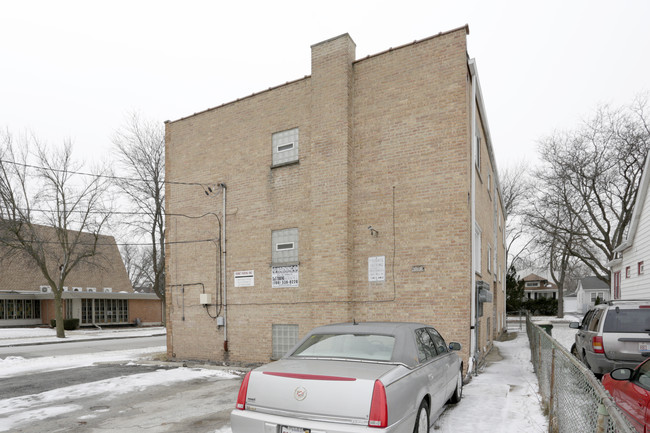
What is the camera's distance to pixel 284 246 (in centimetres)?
1145

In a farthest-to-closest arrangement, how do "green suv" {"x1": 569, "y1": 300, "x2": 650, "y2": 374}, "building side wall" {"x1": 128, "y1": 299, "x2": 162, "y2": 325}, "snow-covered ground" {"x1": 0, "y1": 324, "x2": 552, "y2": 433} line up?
1. "building side wall" {"x1": 128, "y1": 299, "x2": 162, "y2": 325}
2. "green suv" {"x1": 569, "y1": 300, "x2": 650, "y2": 374}
3. "snow-covered ground" {"x1": 0, "y1": 324, "x2": 552, "y2": 433}

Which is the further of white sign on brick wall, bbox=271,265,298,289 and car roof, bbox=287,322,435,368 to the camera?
white sign on brick wall, bbox=271,265,298,289

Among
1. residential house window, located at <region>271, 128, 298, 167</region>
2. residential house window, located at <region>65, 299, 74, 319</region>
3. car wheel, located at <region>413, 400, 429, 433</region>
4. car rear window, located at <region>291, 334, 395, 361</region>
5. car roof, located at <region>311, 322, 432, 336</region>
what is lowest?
residential house window, located at <region>65, 299, 74, 319</region>

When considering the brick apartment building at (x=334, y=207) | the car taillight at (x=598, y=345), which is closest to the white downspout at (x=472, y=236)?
the brick apartment building at (x=334, y=207)

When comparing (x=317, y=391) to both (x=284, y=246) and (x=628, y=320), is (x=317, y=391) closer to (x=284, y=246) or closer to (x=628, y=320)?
(x=628, y=320)

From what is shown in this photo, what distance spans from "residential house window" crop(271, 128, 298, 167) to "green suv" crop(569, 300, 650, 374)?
7.68 metres

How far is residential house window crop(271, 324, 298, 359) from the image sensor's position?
1098 cm

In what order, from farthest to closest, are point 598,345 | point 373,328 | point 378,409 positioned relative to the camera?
point 598,345
point 373,328
point 378,409

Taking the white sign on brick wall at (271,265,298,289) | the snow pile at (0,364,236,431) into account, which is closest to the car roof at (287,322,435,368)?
the snow pile at (0,364,236,431)

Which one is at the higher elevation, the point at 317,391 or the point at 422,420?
the point at 317,391

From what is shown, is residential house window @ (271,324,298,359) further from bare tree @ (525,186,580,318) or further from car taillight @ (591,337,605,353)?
bare tree @ (525,186,580,318)

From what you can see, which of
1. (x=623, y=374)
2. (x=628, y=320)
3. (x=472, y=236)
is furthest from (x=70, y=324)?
(x=623, y=374)

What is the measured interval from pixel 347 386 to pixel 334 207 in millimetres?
6836

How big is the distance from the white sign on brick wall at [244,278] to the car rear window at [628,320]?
811cm
